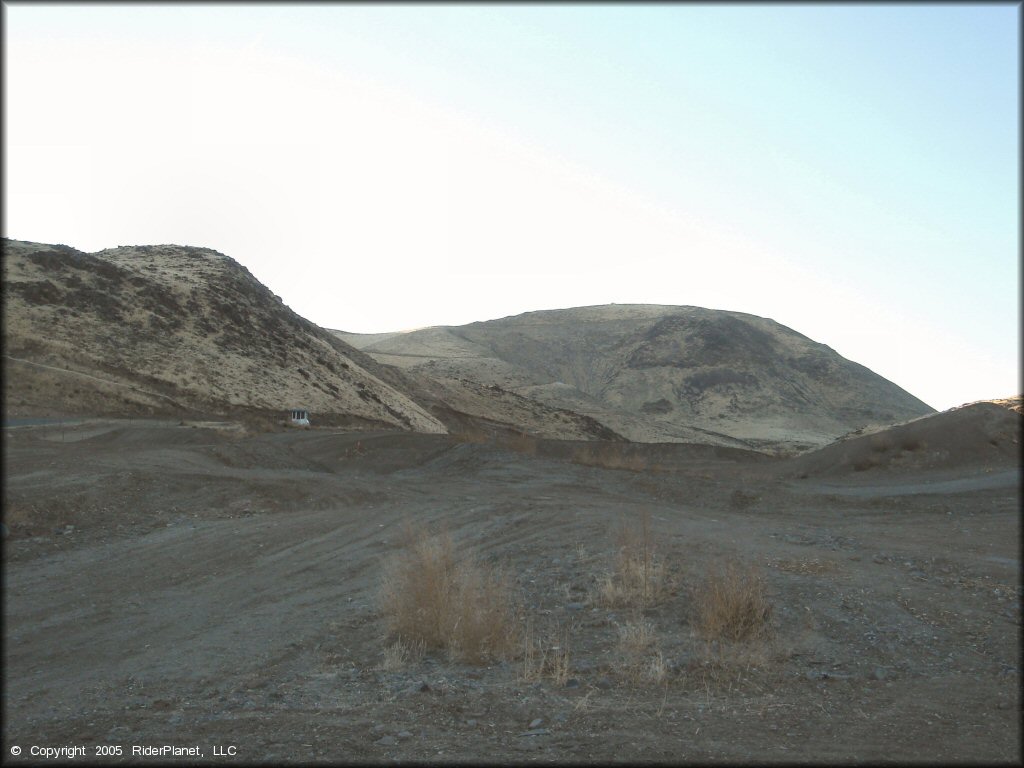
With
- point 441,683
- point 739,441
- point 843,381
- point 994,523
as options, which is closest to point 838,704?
point 441,683

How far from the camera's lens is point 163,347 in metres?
40.4

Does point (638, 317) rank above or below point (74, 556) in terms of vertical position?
above

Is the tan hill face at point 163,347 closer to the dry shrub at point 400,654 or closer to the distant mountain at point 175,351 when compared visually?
the distant mountain at point 175,351

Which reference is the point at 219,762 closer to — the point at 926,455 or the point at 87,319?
the point at 926,455

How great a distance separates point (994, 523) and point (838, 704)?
1213cm

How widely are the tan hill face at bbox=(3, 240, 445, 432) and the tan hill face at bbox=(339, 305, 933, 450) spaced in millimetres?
30583

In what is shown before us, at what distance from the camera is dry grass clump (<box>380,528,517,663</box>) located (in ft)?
28.2

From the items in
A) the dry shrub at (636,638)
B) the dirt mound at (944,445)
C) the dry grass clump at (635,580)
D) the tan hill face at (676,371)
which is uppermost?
the tan hill face at (676,371)

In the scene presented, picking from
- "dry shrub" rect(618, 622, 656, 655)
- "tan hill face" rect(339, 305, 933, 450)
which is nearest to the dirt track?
"dry shrub" rect(618, 622, 656, 655)

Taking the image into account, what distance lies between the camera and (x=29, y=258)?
41906mm

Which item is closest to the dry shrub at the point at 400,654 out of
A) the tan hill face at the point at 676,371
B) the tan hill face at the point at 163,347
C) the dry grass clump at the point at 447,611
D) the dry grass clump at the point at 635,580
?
the dry grass clump at the point at 447,611

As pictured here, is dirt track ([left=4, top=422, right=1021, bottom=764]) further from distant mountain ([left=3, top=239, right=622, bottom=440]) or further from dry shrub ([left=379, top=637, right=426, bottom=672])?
distant mountain ([left=3, top=239, right=622, bottom=440])

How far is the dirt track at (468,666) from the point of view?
20.5 ft

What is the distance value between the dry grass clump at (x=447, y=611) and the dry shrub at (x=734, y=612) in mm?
2108
